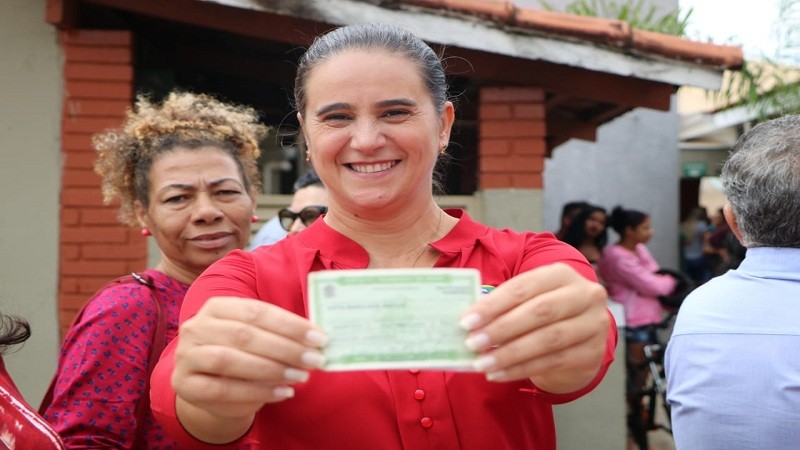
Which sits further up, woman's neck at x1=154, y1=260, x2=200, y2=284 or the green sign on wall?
the green sign on wall

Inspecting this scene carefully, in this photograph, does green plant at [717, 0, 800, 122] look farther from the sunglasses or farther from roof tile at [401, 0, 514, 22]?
the sunglasses

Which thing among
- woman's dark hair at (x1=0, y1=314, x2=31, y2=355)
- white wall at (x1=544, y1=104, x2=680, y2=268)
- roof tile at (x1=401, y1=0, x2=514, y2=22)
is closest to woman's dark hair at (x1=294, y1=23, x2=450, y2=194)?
woman's dark hair at (x1=0, y1=314, x2=31, y2=355)

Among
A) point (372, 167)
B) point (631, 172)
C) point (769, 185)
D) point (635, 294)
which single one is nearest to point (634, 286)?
point (635, 294)

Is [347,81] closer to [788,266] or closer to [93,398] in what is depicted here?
[93,398]

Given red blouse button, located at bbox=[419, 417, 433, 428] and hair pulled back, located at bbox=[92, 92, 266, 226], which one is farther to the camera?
hair pulled back, located at bbox=[92, 92, 266, 226]

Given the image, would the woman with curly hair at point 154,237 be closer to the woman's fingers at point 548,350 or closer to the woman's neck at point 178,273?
the woman's neck at point 178,273

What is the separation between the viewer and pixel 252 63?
20.6ft

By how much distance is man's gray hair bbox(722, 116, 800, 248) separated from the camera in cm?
249

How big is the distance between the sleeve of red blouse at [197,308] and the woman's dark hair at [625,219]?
6.00 meters

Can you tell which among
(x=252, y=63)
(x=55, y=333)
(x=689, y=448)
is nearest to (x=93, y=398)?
(x=689, y=448)

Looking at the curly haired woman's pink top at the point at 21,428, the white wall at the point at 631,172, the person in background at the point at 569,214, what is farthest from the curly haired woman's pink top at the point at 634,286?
the curly haired woman's pink top at the point at 21,428

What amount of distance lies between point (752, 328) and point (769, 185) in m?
0.41

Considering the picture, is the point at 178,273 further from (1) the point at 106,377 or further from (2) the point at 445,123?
(2) the point at 445,123

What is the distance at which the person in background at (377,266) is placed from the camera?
4.68 ft
